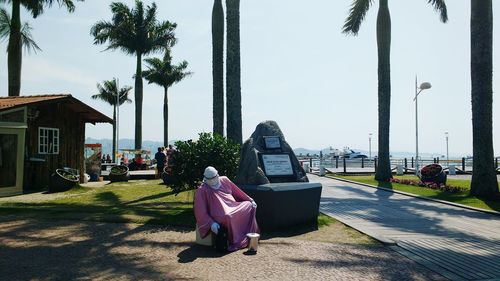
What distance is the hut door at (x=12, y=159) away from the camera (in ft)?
51.9

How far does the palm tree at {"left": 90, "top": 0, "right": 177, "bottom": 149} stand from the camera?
39.5 m

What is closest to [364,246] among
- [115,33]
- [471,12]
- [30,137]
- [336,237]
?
[336,237]

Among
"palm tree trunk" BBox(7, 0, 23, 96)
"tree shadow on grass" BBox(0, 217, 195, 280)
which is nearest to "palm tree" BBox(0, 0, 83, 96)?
"palm tree trunk" BBox(7, 0, 23, 96)

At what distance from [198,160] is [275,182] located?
7.70 ft

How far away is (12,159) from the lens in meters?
16.0

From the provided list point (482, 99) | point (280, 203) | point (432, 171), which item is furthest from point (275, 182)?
point (432, 171)

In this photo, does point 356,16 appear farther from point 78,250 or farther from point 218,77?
point 78,250

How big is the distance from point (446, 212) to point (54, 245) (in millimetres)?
10092

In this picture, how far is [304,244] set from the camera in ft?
24.8

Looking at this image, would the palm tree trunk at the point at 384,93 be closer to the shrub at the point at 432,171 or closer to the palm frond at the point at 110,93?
the shrub at the point at 432,171

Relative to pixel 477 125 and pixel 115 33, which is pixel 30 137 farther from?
pixel 115 33

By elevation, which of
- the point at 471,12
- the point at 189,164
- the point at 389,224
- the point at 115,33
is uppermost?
the point at 115,33

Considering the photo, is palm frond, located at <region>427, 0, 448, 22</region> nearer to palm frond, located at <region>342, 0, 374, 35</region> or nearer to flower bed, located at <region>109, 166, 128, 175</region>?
palm frond, located at <region>342, 0, 374, 35</region>

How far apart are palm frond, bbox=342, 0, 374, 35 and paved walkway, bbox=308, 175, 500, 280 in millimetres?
12077
